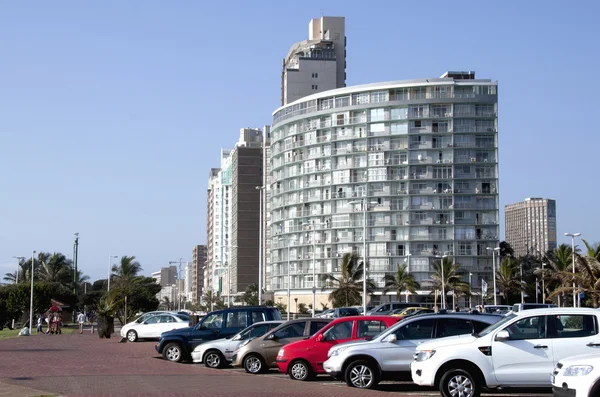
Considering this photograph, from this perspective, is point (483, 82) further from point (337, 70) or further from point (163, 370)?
point (163, 370)

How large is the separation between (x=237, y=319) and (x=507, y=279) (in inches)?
2921

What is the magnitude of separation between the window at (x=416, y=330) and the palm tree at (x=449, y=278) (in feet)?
243

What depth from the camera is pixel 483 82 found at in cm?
10156

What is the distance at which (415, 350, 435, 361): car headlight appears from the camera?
1623 centimetres

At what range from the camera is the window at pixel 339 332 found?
69.2 feet

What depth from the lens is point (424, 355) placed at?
53.8 feet

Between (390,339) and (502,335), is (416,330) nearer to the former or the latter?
(390,339)

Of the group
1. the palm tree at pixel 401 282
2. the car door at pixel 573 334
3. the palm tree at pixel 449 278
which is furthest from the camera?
the palm tree at pixel 401 282

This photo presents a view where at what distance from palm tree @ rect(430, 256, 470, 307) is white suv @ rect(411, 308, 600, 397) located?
7686 cm

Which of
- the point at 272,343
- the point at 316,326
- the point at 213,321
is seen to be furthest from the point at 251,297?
the point at 316,326

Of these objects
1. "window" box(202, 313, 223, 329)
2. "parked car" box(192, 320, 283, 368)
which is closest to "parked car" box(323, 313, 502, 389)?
"parked car" box(192, 320, 283, 368)

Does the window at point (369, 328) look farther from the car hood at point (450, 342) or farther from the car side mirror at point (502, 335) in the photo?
the car side mirror at point (502, 335)

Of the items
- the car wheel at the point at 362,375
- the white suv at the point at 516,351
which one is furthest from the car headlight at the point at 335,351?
the white suv at the point at 516,351

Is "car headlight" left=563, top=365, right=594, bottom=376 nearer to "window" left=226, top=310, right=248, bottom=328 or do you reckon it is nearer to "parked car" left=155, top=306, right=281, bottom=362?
"parked car" left=155, top=306, right=281, bottom=362
